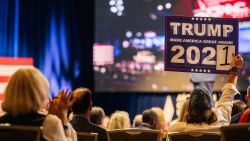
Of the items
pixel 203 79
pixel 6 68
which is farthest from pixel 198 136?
pixel 203 79

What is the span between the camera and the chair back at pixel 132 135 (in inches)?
134

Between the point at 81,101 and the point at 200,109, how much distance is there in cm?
81

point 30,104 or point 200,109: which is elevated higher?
point 30,104

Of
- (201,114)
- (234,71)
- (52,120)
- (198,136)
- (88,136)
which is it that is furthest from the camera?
(234,71)

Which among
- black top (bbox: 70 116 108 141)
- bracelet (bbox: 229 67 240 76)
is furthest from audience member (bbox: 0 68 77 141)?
bracelet (bbox: 229 67 240 76)

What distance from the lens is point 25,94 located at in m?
2.75

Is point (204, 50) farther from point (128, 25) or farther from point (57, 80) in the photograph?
point (57, 80)

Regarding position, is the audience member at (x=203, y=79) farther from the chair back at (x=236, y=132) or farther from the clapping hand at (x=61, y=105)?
the clapping hand at (x=61, y=105)

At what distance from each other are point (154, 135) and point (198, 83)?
18.9ft

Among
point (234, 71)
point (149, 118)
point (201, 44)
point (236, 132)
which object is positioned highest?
point (201, 44)

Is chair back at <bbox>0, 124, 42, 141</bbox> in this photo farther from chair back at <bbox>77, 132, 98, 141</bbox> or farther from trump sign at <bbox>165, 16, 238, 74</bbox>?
trump sign at <bbox>165, 16, 238, 74</bbox>

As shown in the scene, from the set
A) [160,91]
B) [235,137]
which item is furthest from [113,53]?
[235,137]

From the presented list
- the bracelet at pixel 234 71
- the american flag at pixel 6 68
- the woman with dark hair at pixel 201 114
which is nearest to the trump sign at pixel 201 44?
the bracelet at pixel 234 71

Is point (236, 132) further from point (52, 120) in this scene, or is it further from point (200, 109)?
point (52, 120)
